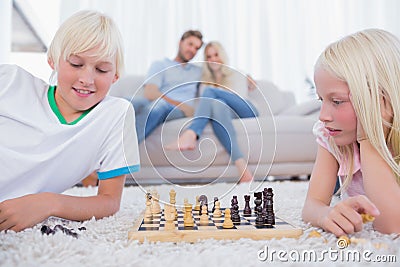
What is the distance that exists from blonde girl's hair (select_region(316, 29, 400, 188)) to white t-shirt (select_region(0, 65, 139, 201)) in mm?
580

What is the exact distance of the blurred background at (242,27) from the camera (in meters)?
3.46

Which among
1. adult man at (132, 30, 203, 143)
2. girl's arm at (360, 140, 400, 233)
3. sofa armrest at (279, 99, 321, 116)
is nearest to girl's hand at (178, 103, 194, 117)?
adult man at (132, 30, 203, 143)

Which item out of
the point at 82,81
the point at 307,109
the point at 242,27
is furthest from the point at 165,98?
the point at 242,27

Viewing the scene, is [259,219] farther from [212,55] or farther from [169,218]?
[212,55]

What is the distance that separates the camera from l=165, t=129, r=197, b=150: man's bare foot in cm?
120

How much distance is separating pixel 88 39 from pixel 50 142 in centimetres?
30

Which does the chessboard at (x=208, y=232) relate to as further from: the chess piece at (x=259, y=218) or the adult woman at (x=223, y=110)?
the adult woman at (x=223, y=110)

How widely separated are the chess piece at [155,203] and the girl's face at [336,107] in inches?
17.8

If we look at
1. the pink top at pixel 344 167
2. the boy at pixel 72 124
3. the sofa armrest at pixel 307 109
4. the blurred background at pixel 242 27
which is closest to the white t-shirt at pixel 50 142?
the boy at pixel 72 124

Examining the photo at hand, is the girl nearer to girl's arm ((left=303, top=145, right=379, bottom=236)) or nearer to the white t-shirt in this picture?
girl's arm ((left=303, top=145, right=379, bottom=236))

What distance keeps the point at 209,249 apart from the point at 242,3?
3.27 m

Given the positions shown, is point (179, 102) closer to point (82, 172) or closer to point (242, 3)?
point (82, 172)

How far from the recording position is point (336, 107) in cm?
103

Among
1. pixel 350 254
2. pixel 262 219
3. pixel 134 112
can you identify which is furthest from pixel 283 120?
pixel 350 254
